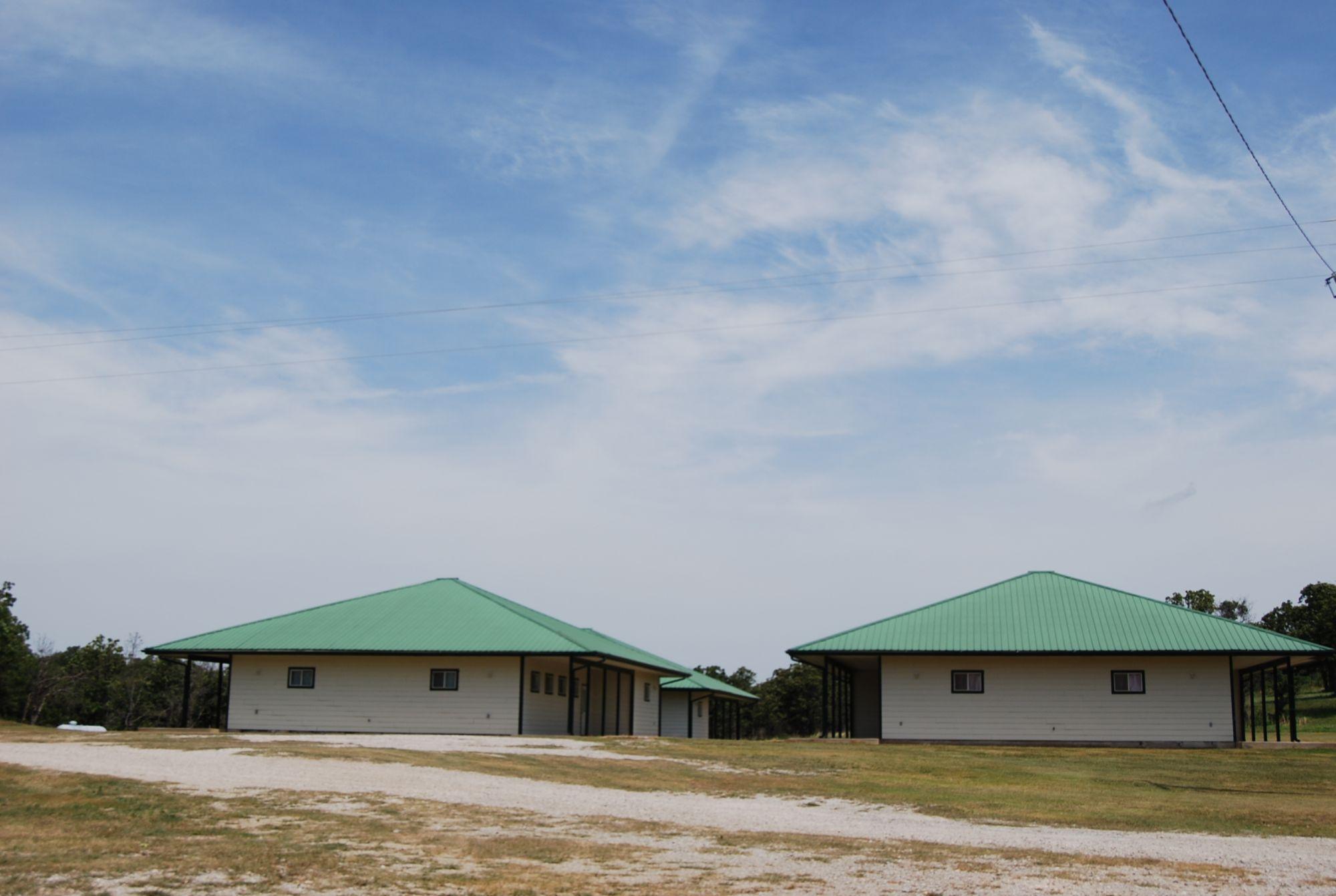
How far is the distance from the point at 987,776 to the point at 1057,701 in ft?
34.9

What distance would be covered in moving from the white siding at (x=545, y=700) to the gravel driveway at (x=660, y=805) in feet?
42.0

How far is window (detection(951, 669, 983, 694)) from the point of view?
110 ft

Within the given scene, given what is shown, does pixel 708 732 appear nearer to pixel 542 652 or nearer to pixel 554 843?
pixel 542 652

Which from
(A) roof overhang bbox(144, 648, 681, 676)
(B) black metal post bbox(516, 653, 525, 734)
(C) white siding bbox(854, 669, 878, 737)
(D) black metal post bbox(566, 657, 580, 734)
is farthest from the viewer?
(C) white siding bbox(854, 669, 878, 737)

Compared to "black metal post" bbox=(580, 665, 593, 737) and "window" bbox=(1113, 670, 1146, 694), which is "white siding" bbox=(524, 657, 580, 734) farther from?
"window" bbox=(1113, 670, 1146, 694)

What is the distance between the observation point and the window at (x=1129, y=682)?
3278cm

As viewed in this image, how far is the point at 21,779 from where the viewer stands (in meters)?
15.9

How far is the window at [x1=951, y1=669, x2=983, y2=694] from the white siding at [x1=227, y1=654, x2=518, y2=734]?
11.7 meters

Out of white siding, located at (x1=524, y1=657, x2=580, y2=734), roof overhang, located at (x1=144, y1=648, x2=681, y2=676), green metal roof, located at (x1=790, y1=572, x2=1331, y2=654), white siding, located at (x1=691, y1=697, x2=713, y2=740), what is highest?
green metal roof, located at (x1=790, y1=572, x2=1331, y2=654)

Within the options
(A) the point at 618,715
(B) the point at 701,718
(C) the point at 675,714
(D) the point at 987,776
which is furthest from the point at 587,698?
(B) the point at 701,718

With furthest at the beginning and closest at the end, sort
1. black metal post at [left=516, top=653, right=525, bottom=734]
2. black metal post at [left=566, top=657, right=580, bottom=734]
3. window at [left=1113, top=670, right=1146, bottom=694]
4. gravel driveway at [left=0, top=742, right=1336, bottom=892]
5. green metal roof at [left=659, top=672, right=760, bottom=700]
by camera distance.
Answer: green metal roof at [left=659, top=672, right=760, bottom=700] → black metal post at [left=566, top=657, right=580, bottom=734] → black metal post at [left=516, top=653, right=525, bottom=734] → window at [left=1113, top=670, right=1146, bottom=694] → gravel driveway at [left=0, top=742, right=1336, bottom=892]

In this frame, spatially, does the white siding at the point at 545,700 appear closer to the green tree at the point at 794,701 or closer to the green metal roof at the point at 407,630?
the green metal roof at the point at 407,630

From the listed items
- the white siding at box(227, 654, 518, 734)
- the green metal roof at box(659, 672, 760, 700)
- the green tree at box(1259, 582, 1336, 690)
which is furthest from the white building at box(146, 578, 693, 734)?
the green tree at box(1259, 582, 1336, 690)

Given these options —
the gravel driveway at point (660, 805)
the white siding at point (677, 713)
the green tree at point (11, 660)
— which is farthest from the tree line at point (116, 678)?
the gravel driveway at point (660, 805)
